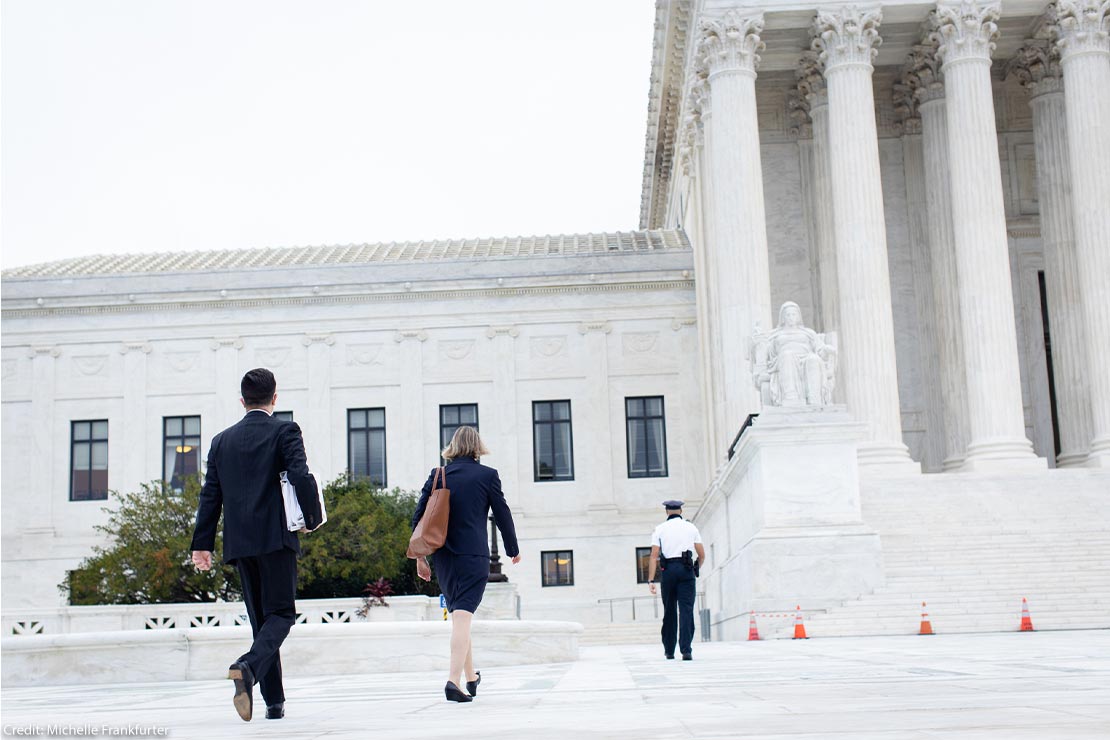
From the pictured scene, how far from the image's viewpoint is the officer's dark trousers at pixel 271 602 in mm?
8578

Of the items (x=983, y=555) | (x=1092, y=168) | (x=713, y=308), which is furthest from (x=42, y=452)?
(x=1092, y=168)

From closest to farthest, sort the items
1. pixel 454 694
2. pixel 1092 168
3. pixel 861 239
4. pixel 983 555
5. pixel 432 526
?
pixel 454 694 → pixel 432 526 → pixel 983 555 → pixel 861 239 → pixel 1092 168

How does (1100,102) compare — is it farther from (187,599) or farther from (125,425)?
(125,425)

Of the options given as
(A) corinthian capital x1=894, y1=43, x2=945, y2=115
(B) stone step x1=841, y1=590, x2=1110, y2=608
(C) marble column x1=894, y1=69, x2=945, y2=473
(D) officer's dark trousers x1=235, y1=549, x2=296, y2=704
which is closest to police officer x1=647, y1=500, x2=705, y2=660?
(D) officer's dark trousers x1=235, y1=549, x2=296, y2=704

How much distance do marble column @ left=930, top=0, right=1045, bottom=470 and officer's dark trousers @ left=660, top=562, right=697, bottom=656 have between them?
1722 cm

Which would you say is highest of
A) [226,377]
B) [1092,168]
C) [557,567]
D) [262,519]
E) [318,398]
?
[1092,168]

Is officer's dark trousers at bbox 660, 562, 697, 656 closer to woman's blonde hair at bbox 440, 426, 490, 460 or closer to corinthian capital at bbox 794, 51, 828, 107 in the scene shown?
woman's blonde hair at bbox 440, 426, 490, 460

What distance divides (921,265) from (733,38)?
928 cm

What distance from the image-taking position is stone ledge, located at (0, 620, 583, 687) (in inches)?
635

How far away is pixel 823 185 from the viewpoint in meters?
37.2

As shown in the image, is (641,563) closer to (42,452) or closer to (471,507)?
(42,452)

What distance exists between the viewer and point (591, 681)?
1168cm

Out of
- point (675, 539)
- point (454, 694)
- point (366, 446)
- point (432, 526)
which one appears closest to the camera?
point (454, 694)

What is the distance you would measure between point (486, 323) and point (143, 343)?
11.4 metres
